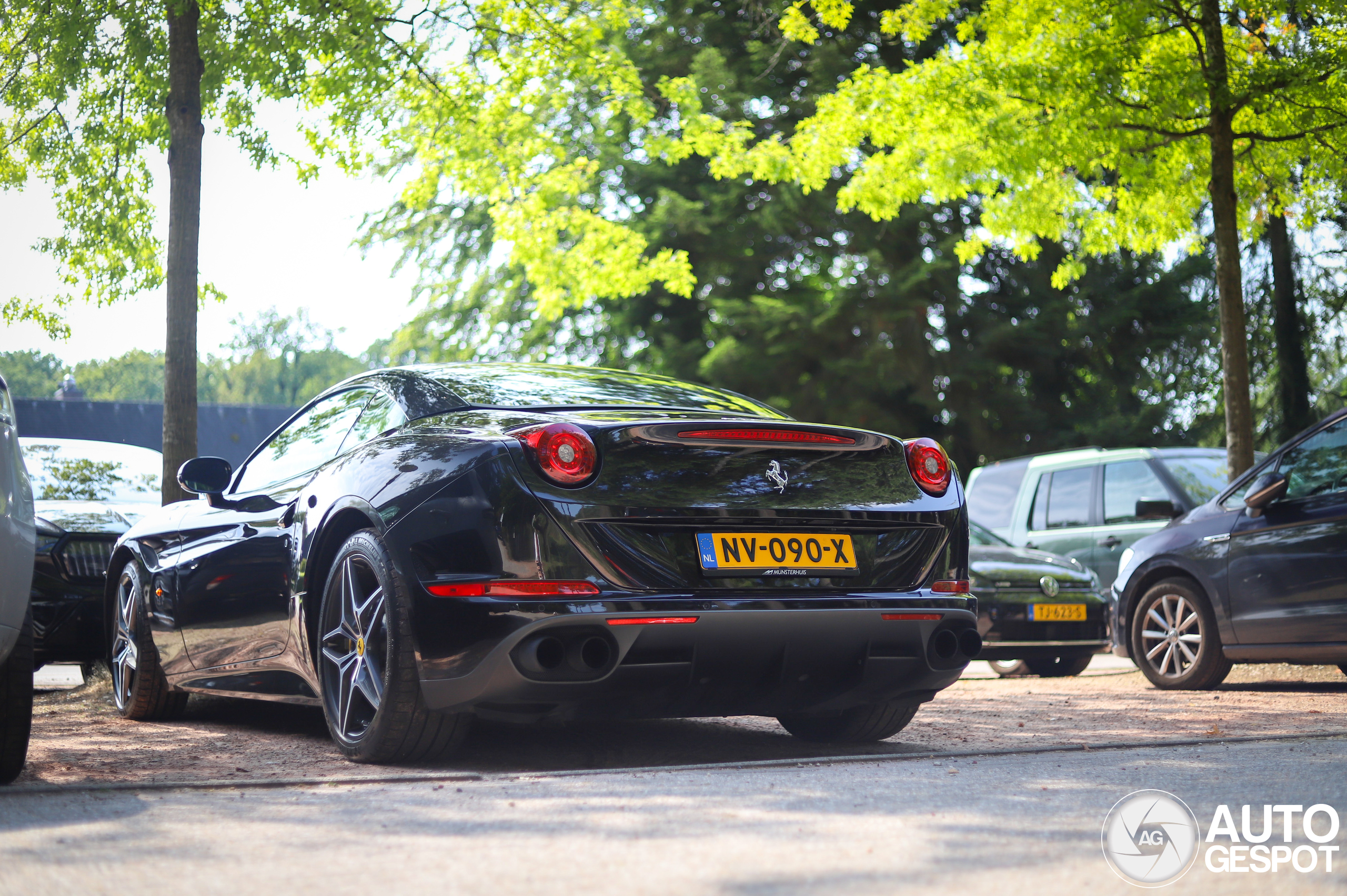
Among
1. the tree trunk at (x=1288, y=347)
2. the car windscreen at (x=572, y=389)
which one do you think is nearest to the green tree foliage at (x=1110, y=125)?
the tree trunk at (x=1288, y=347)

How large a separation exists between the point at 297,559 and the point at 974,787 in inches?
102

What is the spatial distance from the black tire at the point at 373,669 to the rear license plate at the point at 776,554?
97cm

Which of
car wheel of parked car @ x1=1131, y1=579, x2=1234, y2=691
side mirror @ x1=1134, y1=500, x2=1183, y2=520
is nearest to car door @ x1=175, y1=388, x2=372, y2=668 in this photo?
car wheel of parked car @ x1=1131, y1=579, x2=1234, y2=691

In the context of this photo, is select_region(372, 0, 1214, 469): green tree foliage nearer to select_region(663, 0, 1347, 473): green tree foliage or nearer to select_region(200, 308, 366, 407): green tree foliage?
select_region(663, 0, 1347, 473): green tree foliage

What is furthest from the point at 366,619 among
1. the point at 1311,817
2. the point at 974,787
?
the point at 1311,817

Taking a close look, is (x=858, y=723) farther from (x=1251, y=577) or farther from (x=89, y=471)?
(x=89, y=471)

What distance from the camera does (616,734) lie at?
18.6ft

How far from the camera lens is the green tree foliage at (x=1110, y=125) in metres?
10.2

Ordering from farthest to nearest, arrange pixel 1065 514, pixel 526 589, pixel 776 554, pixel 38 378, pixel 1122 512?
pixel 38 378 → pixel 1065 514 → pixel 1122 512 → pixel 776 554 → pixel 526 589

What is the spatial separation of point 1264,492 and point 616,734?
14.3ft

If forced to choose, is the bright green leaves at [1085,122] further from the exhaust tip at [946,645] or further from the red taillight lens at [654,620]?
the red taillight lens at [654,620]

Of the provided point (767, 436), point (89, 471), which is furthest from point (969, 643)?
point (89, 471)

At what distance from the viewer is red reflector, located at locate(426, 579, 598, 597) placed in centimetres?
423

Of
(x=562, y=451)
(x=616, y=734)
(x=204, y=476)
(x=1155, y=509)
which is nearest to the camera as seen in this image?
(x=562, y=451)
